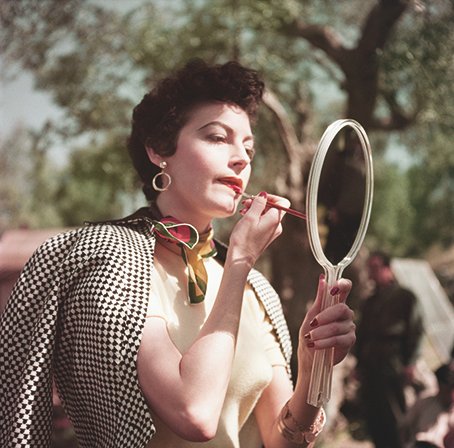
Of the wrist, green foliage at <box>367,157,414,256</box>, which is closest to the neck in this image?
the wrist

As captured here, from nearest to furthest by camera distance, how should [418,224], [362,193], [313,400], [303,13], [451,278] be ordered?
[313,400]
[362,193]
[303,13]
[451,278]
[418,224]

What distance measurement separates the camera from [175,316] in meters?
1.37

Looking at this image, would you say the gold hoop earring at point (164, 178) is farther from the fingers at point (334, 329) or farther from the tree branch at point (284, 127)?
the tree branch at point (284, 127)

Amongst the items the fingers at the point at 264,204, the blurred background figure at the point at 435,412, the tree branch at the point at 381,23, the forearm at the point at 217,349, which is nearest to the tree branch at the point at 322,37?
the tree branch at the point at 381,23

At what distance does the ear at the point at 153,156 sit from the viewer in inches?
59.9

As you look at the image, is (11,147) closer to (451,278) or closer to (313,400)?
(313,400)

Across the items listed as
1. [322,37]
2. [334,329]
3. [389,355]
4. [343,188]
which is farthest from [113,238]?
[389,355]

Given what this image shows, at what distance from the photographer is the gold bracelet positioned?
139 centimetres

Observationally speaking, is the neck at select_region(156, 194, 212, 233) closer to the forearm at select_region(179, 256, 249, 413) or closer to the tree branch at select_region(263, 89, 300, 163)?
the forearm at select_region(179, 256, 249, 413)

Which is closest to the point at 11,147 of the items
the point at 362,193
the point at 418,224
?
the point at 362,193

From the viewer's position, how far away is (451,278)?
17.0 metres

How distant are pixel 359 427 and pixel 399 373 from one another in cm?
120

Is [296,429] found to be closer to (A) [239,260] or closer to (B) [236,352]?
(B) [236,352]

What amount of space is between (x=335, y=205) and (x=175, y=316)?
37.8 inches
